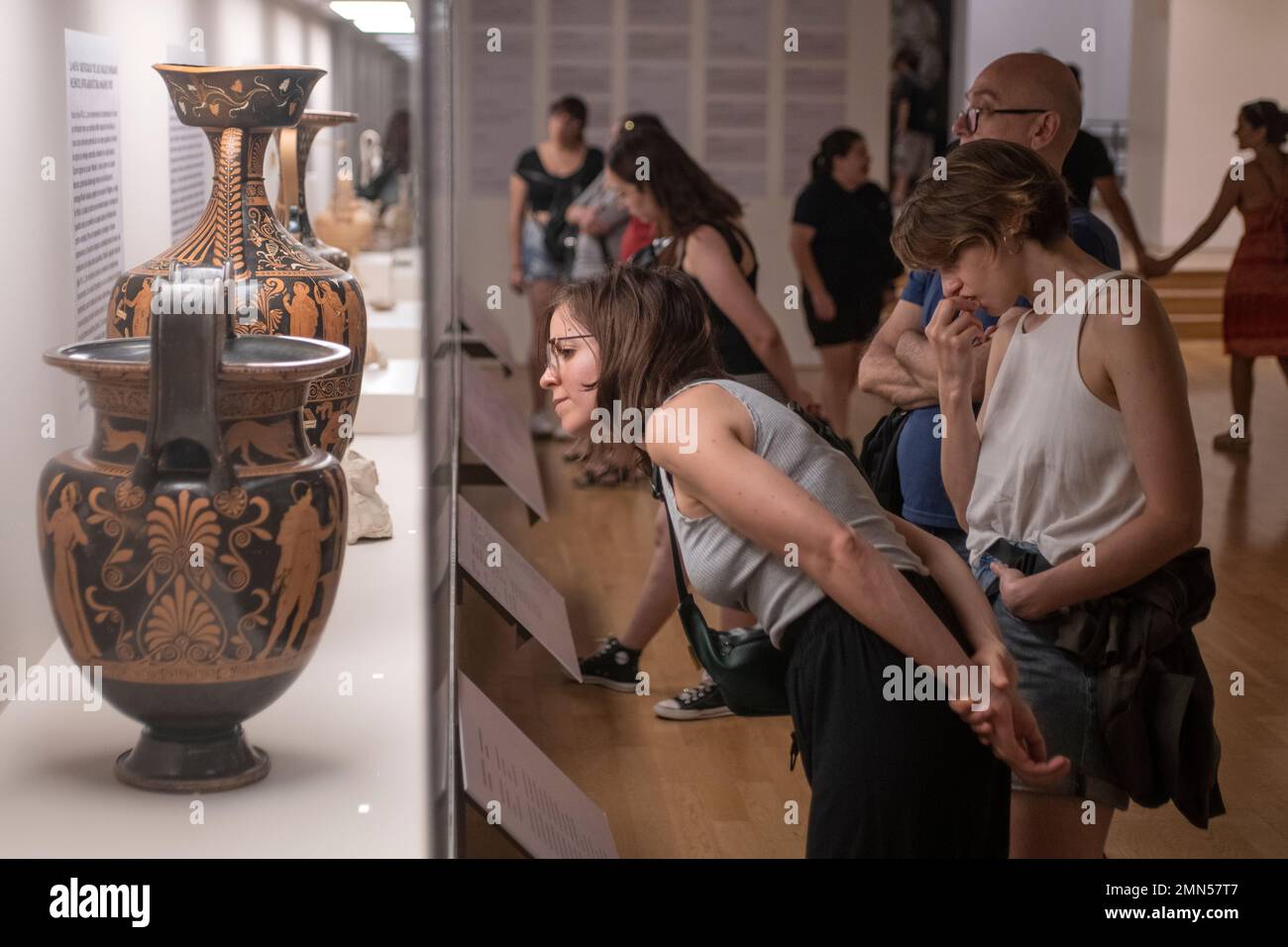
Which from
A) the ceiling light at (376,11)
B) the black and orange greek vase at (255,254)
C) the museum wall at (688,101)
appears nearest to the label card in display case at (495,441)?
the black and orange greek vase at (255,254)

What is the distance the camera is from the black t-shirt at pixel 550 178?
7.05 metres

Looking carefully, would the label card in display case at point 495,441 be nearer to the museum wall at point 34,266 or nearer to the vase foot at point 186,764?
the museum wall at point 34,266

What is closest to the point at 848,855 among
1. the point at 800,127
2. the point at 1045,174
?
the point at 1045,174

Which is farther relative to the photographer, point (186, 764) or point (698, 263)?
point (698, 263)

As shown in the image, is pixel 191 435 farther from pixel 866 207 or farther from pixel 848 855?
pixel 866 207

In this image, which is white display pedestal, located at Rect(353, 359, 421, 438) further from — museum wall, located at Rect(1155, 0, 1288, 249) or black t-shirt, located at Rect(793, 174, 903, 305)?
museum wall, located at Rect(1155, 0, 1288, 249)

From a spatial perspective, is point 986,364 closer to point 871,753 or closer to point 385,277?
point 871,753

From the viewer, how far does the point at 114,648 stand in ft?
5.47

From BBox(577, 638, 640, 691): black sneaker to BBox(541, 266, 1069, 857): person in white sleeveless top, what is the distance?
7.07 ft

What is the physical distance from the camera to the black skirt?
1704mm

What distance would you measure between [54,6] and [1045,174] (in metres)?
1.59

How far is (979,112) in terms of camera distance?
228 cm

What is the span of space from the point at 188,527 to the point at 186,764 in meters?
0.33

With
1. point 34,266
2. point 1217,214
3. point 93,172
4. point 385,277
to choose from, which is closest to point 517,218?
point 385,277
